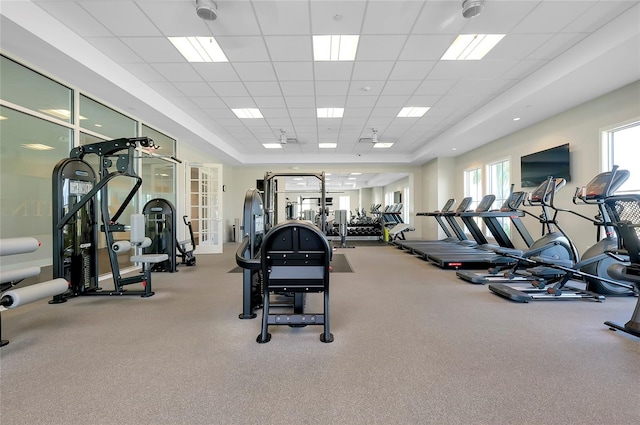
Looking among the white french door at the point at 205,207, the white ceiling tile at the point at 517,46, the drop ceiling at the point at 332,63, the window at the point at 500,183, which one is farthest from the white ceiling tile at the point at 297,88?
the window at the point at 500,183

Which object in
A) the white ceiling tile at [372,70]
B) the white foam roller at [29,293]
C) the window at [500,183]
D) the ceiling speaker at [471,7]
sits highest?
the white ceiling tile at [372,70]

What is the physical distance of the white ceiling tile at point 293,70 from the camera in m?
4.31

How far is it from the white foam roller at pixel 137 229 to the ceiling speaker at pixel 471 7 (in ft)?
15.0

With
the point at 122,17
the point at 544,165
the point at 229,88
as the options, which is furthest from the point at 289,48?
the point at 544,165

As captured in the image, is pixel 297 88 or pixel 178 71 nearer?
pixel 178 71

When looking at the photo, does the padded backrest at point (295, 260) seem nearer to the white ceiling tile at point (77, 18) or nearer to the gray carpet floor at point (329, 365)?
the gray carpet floor at point (329, 365)

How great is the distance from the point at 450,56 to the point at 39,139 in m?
5.63

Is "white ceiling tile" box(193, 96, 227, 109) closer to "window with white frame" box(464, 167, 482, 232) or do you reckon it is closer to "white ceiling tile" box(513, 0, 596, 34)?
"white ceiling tile" box(513, 0, 596, 34)

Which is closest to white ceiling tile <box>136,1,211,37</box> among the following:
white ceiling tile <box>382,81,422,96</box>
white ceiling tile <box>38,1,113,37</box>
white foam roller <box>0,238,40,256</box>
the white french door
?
white ceiling tile <box>38,1,113,37</box>

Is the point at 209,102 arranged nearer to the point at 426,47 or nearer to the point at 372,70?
the point at 372,70

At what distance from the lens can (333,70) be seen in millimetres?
4504

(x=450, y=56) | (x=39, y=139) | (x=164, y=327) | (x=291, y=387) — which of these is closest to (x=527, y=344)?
(x=291, y=387)

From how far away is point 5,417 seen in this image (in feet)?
5.08

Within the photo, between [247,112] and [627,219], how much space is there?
6.18 metres
